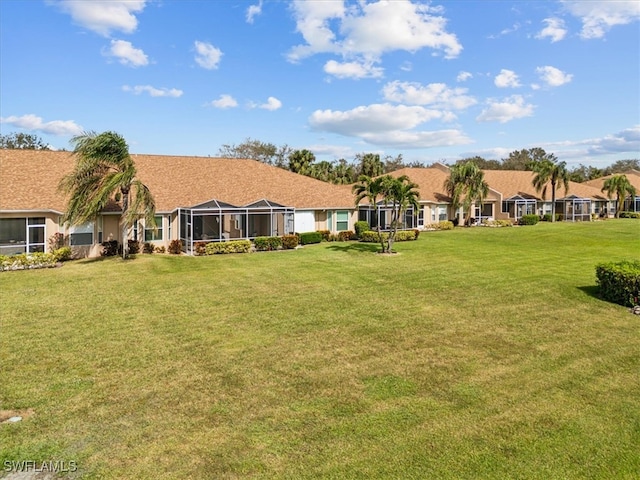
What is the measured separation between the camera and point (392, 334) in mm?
12594

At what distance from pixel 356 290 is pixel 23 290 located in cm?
1381

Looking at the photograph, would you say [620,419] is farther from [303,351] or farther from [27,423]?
[27,423]

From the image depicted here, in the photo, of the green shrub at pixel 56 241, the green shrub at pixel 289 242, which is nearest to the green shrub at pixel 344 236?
the green shrub at pixel 289 242

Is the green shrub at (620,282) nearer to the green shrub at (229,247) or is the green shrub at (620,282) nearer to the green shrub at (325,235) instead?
the green shrub at (229,247)

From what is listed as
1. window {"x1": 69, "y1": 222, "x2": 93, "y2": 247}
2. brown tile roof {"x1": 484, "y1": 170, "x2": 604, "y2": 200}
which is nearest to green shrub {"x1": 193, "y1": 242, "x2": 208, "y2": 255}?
window {"x1": 69, "y1": 222, "x2": 93, "y2": 247}

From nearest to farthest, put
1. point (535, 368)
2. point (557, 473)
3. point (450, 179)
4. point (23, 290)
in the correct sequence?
point (557, 473)
point (535, 368)
point (23, 290)
point (450, 179)

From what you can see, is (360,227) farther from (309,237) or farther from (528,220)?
(528,220)

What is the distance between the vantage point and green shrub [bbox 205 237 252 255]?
2826 centimetres

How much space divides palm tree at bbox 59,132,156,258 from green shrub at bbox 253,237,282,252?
7479mm

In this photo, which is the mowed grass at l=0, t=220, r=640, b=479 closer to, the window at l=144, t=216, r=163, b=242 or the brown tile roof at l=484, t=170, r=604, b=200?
the window at l=144, t=216, r=163, b=242

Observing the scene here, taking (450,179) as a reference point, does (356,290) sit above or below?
below

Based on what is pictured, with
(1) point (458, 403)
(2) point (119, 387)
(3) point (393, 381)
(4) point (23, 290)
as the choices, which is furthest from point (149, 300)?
(1) point (458, 403)

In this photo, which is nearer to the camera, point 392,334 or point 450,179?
point 392,334

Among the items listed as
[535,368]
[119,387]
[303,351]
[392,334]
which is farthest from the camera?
[392,334]
